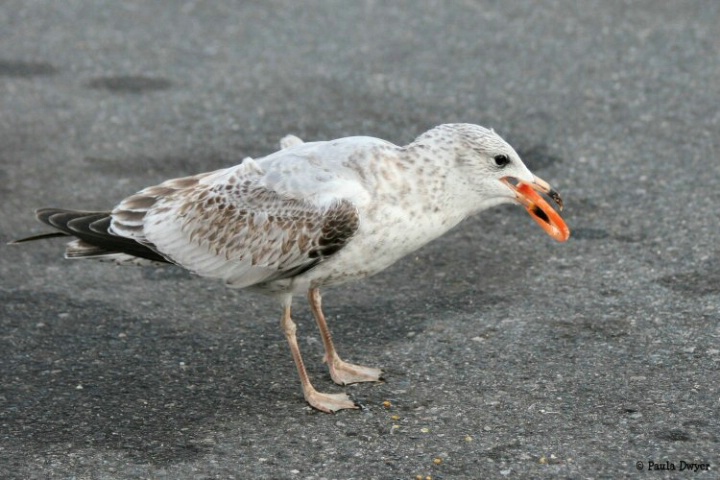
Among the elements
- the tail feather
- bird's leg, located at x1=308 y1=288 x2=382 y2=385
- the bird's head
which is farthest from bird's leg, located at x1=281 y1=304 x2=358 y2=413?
the bird's head

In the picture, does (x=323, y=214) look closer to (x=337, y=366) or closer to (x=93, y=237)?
(x=337, y=366)

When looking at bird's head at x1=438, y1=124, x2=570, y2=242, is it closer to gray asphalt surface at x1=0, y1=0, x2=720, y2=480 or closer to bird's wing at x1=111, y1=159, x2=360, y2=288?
bird's wing at x1=111, y1=159, x2=360, y2=288

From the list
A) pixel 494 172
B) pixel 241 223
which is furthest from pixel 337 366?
pixel 494 172

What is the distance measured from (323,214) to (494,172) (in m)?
0.87

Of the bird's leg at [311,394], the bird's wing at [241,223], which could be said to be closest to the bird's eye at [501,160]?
the bird's wing at [241,223]

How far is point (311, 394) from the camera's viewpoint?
18.8 feet

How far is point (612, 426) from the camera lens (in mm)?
5340

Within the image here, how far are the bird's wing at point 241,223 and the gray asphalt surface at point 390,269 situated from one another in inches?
25.0

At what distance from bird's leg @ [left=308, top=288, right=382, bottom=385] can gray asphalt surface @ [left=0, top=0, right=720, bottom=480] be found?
0.22 feet

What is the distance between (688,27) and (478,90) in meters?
2.49

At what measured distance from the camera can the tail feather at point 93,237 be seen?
6.00 m

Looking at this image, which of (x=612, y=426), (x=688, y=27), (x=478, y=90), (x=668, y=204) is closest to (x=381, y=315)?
(x=612, y=426)

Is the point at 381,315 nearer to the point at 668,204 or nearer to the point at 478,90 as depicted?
the point at 668,204

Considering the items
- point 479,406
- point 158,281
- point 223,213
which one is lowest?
point 158,281
